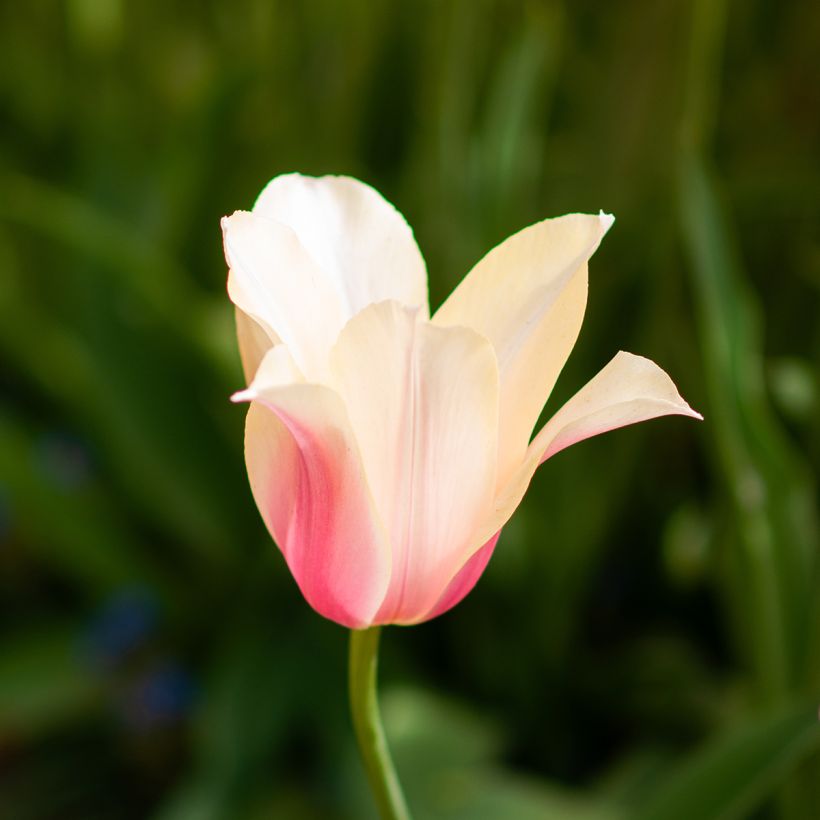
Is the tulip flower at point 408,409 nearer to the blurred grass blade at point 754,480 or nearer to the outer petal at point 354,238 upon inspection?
the outer petal at point 354,238

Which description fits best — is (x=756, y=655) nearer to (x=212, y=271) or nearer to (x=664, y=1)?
(x=664, y=1)

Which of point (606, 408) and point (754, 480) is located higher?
point (606, 408)

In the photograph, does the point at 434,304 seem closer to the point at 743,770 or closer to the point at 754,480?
the point at 754,480

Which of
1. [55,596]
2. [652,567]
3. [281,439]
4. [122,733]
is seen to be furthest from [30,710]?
[281,439]

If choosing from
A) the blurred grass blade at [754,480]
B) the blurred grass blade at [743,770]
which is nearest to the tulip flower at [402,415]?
the blurred grass blade at [743,770]

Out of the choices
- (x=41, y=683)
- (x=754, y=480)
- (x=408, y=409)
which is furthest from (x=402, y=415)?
(x=41, y=683)

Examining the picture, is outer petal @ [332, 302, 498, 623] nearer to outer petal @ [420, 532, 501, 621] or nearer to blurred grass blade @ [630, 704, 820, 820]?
outer petal @ [420, 532, 501, 621]
